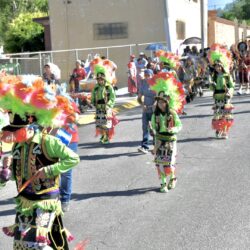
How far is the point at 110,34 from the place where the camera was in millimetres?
28828

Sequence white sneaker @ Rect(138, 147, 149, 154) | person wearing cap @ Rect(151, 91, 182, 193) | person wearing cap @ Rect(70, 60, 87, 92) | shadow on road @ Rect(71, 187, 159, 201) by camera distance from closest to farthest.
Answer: shadow on road @ Rect(71, 187, 159, 201) < person wearing cap @ Rect(151, 91, 182, 193) < white sneaker @ Rect(138, 147, 149, 154) < person wearing cap @ Rect(70, 60, 87, 92)

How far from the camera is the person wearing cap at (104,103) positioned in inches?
441

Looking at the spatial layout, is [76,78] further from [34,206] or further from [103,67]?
[34,206]

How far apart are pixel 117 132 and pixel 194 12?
2302 cm

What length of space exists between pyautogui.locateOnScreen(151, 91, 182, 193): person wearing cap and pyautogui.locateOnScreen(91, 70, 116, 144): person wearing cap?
3327mm

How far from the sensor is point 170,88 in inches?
313

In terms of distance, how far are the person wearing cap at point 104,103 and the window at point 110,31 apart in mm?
17667

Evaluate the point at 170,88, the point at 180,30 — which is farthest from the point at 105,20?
the point at 170,88

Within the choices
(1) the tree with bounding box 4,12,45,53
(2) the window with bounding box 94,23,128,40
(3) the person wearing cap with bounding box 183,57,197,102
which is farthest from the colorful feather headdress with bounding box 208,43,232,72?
(1) the tree with bounding box 4,12,45,53

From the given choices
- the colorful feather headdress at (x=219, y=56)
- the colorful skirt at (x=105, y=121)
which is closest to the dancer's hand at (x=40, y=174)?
the colorful skirt at (x=105, y=121)

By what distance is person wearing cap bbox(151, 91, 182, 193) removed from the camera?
26.0ft

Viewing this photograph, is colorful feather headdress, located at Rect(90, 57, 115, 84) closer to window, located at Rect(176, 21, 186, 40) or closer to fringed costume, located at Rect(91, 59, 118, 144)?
fringed costume, located at Rect(91, 59, 118, 144)

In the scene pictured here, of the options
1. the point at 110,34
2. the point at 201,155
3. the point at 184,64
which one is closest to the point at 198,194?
the point at 201,155

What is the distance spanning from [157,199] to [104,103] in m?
4.28
